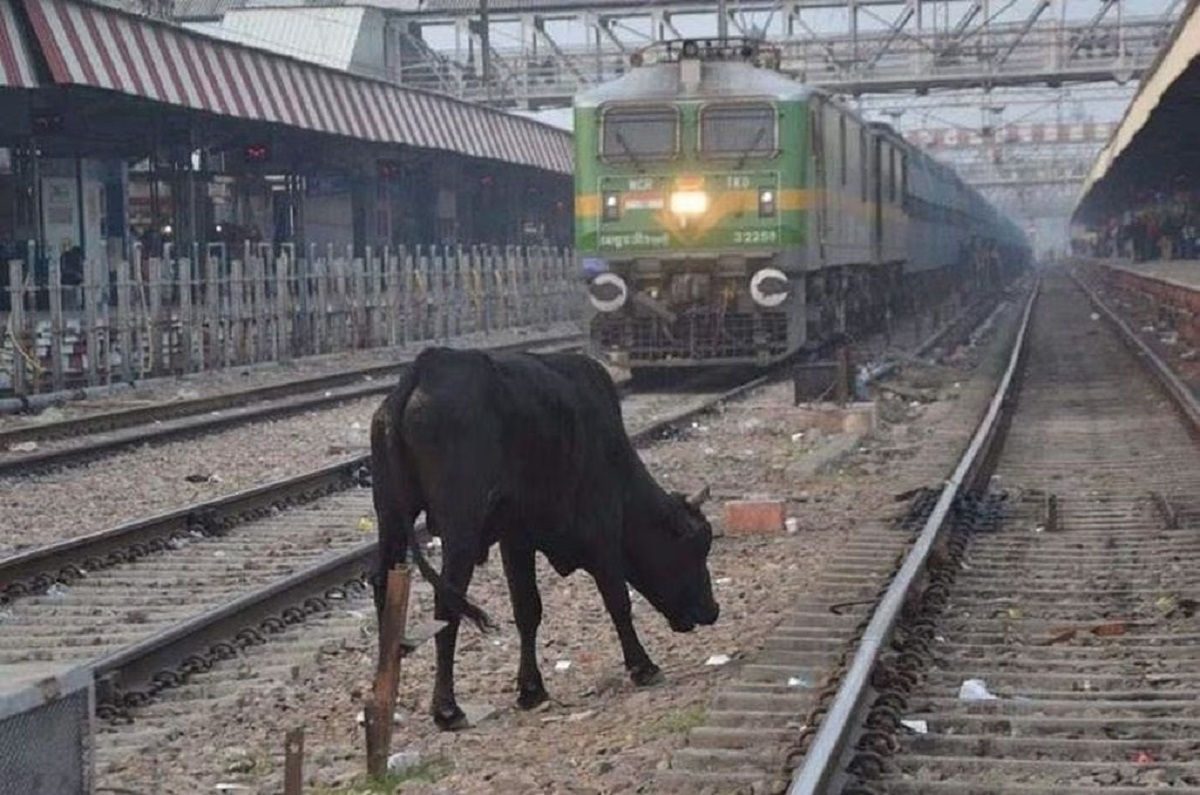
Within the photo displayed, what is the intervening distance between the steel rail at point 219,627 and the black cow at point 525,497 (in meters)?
1.17

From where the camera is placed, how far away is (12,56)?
22.2m

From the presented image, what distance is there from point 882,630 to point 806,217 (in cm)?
1513

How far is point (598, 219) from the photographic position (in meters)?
22.8

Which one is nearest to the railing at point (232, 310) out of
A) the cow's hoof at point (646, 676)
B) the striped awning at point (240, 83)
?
the striped awning at point (240, 83)

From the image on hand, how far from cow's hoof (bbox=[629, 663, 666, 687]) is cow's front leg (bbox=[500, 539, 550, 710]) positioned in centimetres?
36

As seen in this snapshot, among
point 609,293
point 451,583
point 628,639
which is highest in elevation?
point 609,293

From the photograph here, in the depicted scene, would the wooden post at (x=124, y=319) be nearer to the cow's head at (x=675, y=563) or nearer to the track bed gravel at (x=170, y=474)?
the track bed gravel at (x=170, y=474)

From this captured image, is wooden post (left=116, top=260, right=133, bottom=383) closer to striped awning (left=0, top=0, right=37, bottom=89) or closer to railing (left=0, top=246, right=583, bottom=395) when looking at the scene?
railing (left=0, top=246, right=583, bottom=395)

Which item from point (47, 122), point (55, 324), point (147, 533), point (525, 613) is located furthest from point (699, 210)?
point (525, 613)

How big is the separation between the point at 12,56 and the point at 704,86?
7.44m

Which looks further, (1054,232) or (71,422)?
(1054,232)

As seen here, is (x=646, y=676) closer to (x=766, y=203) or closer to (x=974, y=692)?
(x=974, y=692)

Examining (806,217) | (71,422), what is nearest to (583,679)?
(71,422)

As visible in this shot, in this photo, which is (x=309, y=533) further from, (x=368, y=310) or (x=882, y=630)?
(x=368, y=310)
